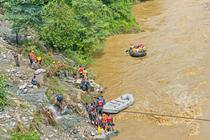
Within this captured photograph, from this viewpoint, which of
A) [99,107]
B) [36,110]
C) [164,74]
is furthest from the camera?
[164,74]

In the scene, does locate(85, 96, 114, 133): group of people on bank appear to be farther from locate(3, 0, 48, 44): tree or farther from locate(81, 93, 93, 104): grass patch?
locate(3, 0, 48, 44): tree

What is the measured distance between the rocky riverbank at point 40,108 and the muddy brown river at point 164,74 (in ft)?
7.54

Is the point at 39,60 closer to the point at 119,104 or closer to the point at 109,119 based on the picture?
the point at 119,104

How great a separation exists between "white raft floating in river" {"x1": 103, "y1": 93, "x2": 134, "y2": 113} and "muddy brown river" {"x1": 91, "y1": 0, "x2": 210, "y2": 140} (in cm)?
36

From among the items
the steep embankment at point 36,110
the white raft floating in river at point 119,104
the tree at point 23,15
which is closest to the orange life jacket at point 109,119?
the steep embankment at point 36,110

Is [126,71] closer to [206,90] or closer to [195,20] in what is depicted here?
[206,90]

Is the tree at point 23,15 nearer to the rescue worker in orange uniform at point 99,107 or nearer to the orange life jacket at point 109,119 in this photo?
the rescue worker in orange uniform at point 99,107

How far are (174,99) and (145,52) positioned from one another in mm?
8328

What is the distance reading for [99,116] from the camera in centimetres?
2833

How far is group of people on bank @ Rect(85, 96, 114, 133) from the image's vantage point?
88.4 feet

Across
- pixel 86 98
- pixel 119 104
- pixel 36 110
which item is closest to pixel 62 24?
pixel 86 98

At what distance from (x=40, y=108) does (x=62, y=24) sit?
38.8 ft

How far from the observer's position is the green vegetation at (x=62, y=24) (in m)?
36.3

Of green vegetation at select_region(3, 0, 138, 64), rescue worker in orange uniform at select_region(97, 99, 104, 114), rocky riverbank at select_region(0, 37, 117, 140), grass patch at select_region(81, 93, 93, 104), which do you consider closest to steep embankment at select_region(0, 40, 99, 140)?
rocky riverbank at select_region(0, 37, 117, 140)
